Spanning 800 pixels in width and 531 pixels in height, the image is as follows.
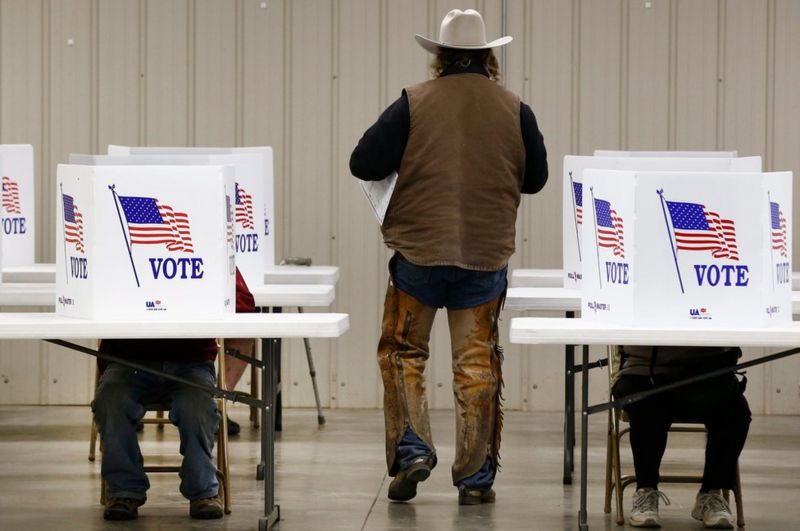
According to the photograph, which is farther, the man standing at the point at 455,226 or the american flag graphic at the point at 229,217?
the man standing at the point at 455,226

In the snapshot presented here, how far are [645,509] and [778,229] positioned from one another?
100 centimetres

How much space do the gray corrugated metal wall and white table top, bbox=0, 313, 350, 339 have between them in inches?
131

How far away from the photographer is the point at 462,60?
183 inches

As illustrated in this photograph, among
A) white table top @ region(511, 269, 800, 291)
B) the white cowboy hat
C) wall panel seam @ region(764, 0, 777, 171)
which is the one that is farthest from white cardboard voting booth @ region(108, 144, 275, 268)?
wall panel seam @ region(764, 0, 777, 171)

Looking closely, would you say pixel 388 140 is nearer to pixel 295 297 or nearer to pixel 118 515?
pixel 295 297

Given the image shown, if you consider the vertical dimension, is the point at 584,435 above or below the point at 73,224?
below

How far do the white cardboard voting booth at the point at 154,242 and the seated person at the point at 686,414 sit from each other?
1.35m

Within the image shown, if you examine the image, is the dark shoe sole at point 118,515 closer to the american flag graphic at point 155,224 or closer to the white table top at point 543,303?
the american flag graphic at point 155,224

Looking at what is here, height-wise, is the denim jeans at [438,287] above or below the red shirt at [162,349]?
above

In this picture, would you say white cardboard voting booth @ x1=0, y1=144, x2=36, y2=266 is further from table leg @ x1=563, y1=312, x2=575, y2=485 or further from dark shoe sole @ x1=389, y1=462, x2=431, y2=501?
table leg @ x1=563, y1=312, x2=575, y2=485

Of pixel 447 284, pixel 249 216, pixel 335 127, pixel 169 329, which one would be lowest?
pixel 169 329

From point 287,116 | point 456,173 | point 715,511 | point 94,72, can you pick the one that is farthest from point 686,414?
point 94,72

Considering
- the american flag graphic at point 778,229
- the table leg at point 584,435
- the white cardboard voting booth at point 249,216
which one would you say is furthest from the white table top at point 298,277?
the american flag graphic at point 778,229

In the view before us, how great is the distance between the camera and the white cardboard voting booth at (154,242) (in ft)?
13.2
